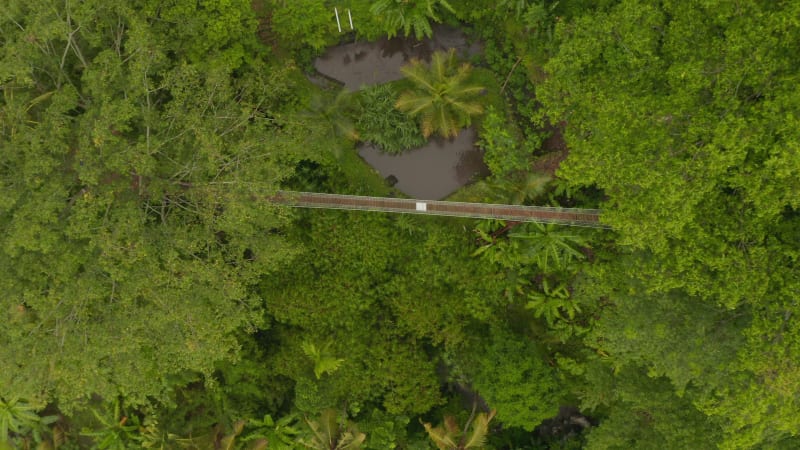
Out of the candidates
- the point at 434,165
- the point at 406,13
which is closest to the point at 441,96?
the point at 434,165

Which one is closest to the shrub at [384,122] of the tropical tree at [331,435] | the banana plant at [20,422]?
the tropical tree at [331,435]

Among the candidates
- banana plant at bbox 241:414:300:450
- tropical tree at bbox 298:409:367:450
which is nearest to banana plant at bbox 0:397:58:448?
banana plant at bbox 241:414:300:450

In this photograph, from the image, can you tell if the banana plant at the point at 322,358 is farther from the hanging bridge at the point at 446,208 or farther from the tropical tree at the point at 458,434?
the hanging bridge at the point at 446,208

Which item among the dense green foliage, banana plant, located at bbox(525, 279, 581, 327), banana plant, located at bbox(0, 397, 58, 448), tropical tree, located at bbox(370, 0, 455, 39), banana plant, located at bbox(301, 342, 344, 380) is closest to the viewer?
the dense green foliage

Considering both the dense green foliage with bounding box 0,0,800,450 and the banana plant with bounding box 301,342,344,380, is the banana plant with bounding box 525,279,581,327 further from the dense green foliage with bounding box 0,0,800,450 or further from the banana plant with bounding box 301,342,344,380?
the banana plant with bounding box 301,342,344,380

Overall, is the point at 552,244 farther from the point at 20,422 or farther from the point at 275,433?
the point at 20,422

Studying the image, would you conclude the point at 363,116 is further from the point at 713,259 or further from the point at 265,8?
the point at 713,259

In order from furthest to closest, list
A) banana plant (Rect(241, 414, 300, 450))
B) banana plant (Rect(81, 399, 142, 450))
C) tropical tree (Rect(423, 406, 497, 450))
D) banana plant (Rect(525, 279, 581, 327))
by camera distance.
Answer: banana plant (Rect(81, 399, 142, 450)) < banana plant (Rect(241, 414, 300, 450)) < banana plant (Rect(525, 279, 581, 327)) < tropical tree (Rect(423, 406, 497, 450))
